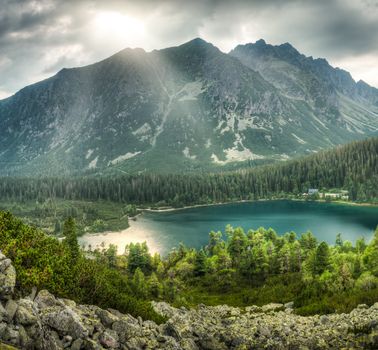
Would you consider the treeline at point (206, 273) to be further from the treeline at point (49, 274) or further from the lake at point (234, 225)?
the lake at point (234, 225)

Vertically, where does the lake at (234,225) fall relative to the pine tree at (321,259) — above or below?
Answer: below

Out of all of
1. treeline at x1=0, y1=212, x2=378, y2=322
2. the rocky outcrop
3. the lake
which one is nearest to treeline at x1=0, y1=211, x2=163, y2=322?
treeline at x1=0, y1=212, x2=378, y2=322

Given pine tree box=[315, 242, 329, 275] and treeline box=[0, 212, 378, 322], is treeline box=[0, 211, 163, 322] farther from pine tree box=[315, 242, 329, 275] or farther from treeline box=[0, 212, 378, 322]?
pine tree box=[315, 242, 329, 275]

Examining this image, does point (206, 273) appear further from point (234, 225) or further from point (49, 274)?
point (234, 225)

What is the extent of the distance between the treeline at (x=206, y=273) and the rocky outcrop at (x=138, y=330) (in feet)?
8.16

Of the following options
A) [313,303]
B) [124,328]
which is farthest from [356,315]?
[124,328]

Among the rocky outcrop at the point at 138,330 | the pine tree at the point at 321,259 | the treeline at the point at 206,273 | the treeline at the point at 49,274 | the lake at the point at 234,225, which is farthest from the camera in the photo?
the lake at the point at 234,225

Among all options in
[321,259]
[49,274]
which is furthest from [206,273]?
[49,274]

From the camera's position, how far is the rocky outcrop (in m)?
19.9

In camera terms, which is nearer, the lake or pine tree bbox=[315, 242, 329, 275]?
pine tree bbox=[315, 242, 329, 275]

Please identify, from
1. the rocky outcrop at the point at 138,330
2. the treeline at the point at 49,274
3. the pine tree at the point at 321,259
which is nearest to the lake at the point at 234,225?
the pine tree at the point at 321,259

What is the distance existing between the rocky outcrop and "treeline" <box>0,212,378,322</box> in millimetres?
2486

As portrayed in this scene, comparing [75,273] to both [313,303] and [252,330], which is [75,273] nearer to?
[252,330]

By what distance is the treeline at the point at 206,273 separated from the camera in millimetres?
28672
